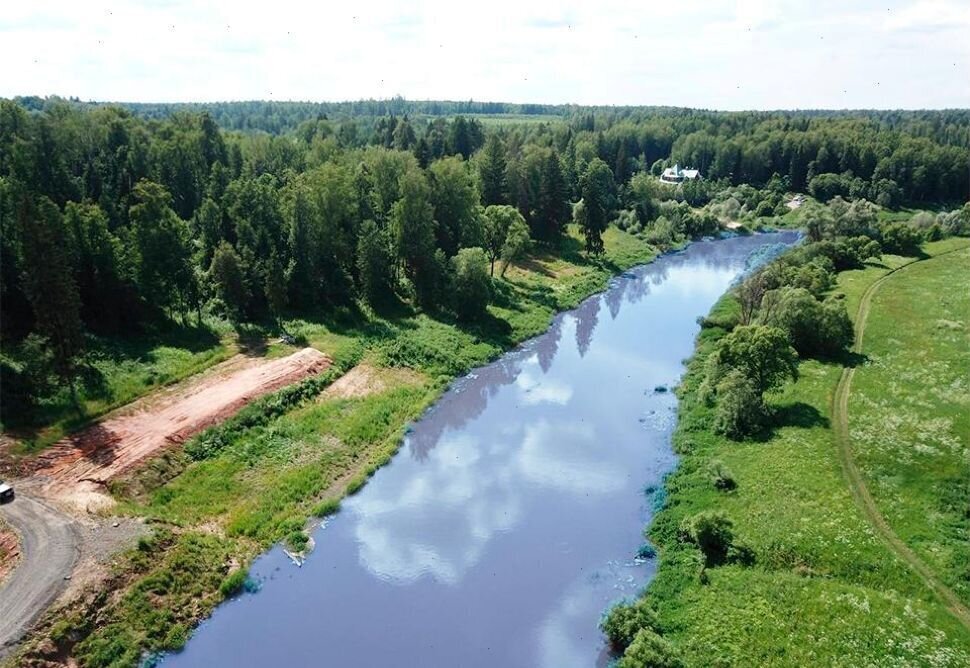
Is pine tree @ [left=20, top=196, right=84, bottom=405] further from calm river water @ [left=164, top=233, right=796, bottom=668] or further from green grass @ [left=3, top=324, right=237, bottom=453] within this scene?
calm river water @ [left=164, top=233, right=796, bottom=668]

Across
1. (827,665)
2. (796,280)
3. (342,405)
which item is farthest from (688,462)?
(796,280)

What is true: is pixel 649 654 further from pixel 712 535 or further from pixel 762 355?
pixel 762 355

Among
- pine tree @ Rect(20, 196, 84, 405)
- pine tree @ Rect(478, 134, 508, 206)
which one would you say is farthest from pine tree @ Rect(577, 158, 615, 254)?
pine tree @ Rect(20, 196, 84, 405)

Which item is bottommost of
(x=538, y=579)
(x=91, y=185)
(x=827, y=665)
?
(x=538, y=579)

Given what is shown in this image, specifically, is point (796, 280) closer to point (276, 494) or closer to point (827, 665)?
point (827, 665)

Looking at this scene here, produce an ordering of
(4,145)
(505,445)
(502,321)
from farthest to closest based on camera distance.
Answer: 1. (4,145)
2. (502,321)
3. (505,445)

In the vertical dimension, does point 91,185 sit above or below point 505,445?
above

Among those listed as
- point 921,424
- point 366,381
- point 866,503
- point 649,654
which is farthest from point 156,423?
point 921,424
